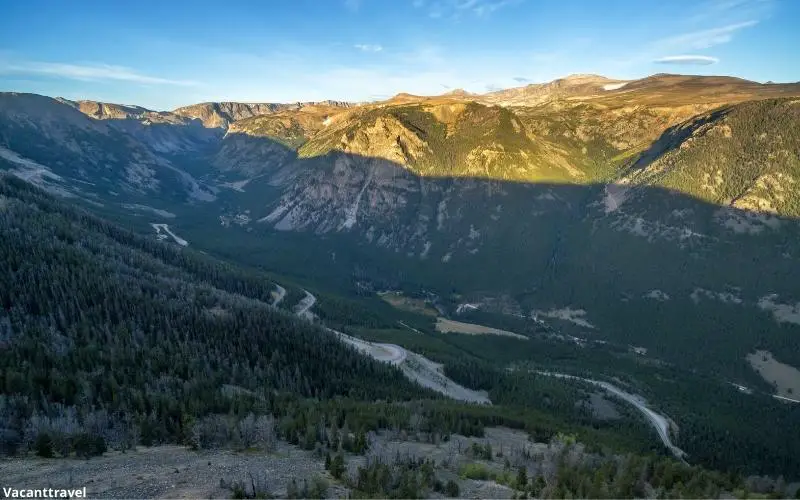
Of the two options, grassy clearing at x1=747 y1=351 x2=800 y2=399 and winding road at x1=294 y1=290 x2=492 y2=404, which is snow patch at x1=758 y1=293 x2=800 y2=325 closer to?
grassy clearing at x1=747 y1=351 x2=800 y2=399

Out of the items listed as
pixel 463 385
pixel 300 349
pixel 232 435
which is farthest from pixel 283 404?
pixel 463 385

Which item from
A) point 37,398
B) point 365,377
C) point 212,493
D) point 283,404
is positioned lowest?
point 365,377

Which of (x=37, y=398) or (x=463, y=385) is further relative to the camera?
(x=463, y=385)

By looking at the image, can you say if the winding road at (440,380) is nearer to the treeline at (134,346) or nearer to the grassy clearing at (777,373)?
the treeline at (134,346)

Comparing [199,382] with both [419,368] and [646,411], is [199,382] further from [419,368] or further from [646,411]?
[646,411]

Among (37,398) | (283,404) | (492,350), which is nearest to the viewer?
(37,398)

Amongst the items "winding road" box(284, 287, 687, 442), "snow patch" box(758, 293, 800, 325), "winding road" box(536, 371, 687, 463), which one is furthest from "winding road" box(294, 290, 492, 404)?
"snow patch" box(758, 293, 800, 325)

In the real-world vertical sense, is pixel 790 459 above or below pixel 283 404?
below

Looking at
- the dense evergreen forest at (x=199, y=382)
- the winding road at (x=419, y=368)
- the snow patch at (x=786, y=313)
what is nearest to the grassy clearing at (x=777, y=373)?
the snow patch at (x=786, y=313)

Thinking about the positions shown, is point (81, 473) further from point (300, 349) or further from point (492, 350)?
point (492, 350)

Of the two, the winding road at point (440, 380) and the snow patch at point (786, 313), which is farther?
the snow patch at point (786, 313)

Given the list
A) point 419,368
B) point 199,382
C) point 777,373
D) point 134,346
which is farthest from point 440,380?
point 777,373
